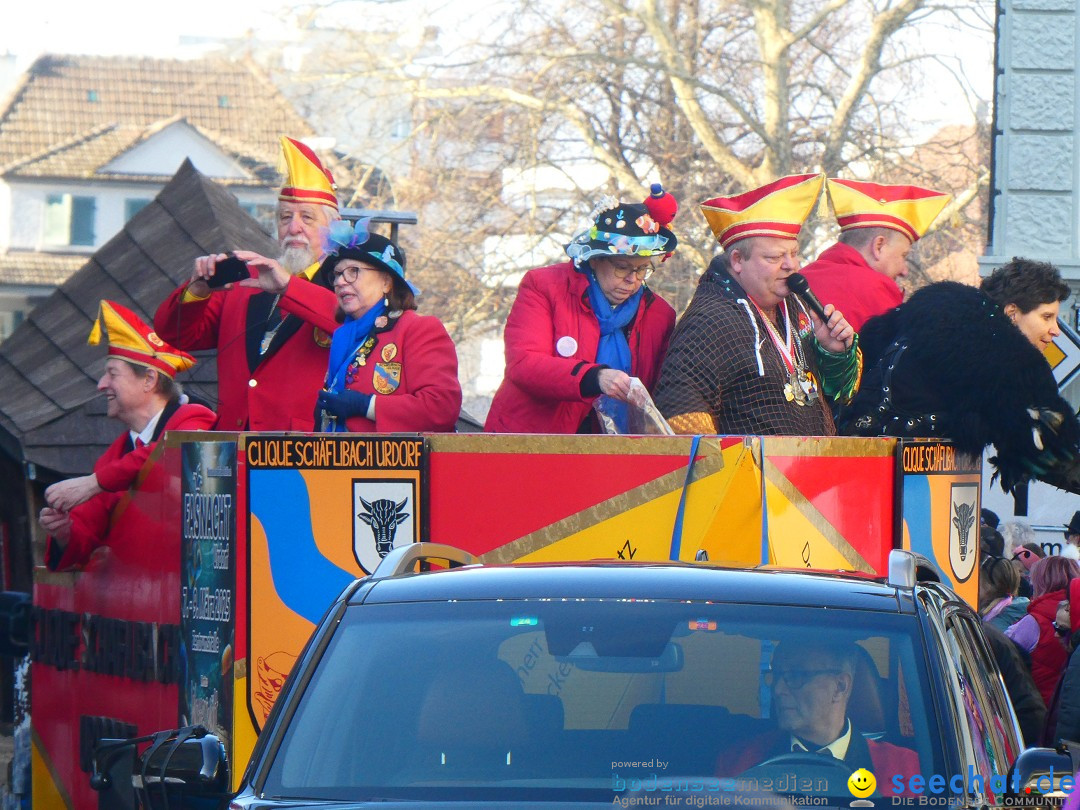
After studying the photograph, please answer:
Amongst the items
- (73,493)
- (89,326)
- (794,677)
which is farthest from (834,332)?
(89,326)

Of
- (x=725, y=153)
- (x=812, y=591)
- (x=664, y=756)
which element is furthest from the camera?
(x=725, y=153)

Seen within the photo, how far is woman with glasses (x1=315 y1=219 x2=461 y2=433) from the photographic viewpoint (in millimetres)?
6348

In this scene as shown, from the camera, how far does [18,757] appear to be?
7758 millimetres

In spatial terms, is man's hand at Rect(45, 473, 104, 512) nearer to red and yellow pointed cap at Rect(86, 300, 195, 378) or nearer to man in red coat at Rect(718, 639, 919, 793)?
red and yellow pointed cap at Rect(86, 300, 195, 378)

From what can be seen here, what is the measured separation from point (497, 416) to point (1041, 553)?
4.89 meters

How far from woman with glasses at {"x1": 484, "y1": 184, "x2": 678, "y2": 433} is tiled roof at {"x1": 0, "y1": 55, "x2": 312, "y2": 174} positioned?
53505 mm

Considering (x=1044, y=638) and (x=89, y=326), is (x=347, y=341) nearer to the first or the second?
(x=1044, y=638)

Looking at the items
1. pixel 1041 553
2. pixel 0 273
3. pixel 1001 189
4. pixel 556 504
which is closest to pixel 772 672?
pixel 556 504

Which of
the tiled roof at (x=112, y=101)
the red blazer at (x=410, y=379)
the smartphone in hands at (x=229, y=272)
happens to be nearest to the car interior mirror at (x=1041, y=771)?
the red blazer at (x=410, y=379)

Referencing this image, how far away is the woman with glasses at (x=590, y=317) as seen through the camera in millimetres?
6707

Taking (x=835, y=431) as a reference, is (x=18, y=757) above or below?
below

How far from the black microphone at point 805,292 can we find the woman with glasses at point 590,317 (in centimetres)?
47

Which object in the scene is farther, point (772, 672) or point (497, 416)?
point (497, 416)

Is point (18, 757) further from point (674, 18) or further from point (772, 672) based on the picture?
point (674, 18)
